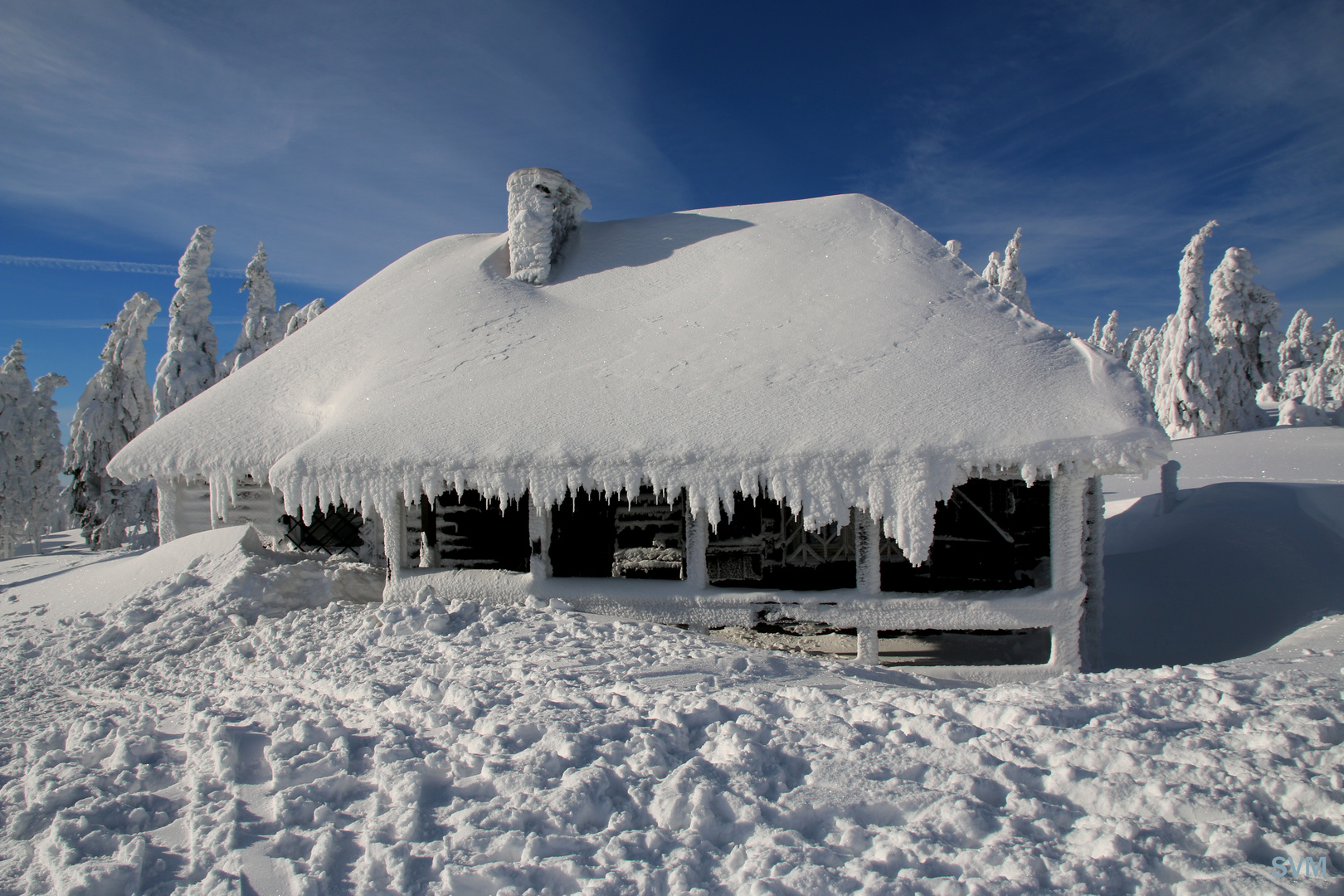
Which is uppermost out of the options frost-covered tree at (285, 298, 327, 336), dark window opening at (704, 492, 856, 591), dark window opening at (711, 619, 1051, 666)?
frost-covered tree at (285, 298, 327, 336)

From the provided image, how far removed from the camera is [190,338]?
2366 centimetres

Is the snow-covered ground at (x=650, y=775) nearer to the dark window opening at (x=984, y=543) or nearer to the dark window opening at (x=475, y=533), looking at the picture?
the dark window opening at (x=475, y=533)

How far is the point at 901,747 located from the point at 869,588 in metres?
3.46

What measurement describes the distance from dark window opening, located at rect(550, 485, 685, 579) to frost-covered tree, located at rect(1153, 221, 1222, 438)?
28041 mm

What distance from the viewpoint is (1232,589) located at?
9.45m

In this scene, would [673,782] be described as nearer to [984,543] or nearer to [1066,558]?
[1066,558]

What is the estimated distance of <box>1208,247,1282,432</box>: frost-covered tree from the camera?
28969mm

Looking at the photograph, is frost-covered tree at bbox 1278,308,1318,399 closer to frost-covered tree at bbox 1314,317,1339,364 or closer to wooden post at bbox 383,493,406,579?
frost-covered tree at bbox 1314,317,1339,364

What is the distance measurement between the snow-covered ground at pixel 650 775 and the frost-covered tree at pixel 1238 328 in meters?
29.7

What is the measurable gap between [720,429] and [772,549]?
4.54 metres

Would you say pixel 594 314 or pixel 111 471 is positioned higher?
pixel 594 314

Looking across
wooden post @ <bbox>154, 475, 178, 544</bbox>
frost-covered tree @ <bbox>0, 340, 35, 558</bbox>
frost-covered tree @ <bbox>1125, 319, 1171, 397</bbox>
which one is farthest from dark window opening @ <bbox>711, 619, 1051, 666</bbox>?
frost-covered tree @ <bbox>1125, 319, 1171, 397</bbox>

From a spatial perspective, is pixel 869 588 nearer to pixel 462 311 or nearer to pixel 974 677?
pixel 974 677

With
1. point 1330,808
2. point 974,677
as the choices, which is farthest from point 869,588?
point 1330,808
